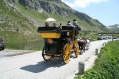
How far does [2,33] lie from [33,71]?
72271 millimetres

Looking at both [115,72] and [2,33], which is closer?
[115,72]

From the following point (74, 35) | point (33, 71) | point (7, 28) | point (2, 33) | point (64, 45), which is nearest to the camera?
point (33, 71)

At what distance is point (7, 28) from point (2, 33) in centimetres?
908

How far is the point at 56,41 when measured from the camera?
1627 cm

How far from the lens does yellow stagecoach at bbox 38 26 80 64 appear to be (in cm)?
1563

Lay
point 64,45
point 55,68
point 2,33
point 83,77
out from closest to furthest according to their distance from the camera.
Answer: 1. point 83,77
2. point 55,68
3. point 64,45
4. point 2,33

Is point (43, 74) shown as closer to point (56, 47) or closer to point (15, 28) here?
point (56, 47)

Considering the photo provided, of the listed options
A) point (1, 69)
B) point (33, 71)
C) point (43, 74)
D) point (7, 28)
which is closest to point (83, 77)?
point (43, 74)

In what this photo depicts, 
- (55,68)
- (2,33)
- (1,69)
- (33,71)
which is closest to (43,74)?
(33,71)

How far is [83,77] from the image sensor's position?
1238cm

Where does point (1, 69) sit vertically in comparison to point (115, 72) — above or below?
above

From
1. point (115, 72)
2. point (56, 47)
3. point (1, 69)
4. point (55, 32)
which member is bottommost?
point (115, 72)

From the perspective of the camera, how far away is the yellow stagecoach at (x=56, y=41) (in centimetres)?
1563

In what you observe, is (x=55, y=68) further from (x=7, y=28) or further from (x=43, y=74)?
(x=7, y=28)
